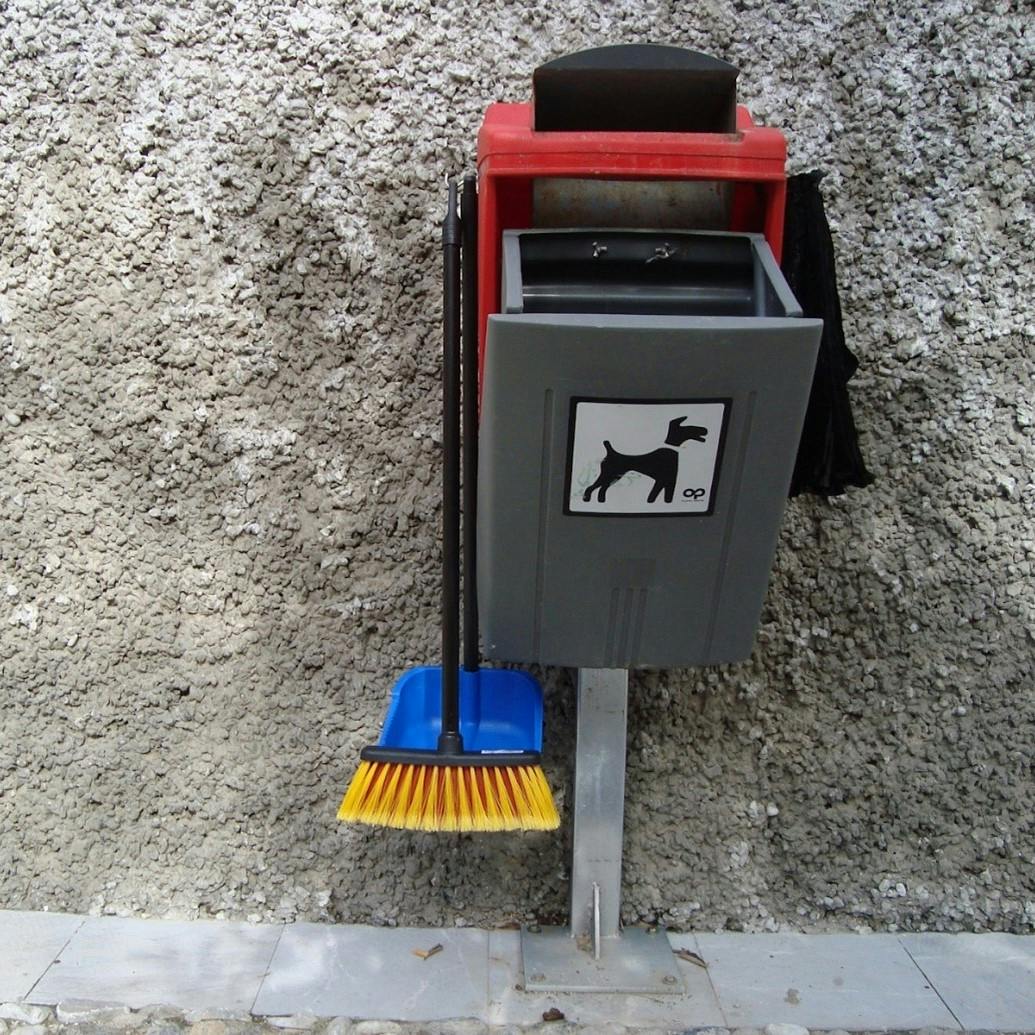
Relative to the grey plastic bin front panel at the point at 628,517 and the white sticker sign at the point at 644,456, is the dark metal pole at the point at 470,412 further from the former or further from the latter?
the white sticker sign at the point at 644,456

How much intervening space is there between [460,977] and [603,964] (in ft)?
0.98

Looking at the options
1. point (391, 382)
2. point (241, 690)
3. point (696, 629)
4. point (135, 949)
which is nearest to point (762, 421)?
point (696, 629)

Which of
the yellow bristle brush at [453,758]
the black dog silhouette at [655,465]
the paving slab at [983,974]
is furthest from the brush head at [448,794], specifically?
the paving slab at [983,974]

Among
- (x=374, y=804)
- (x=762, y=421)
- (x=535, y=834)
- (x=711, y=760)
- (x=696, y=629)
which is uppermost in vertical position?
(x=762, y=421)

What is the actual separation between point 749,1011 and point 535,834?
1.86 feet

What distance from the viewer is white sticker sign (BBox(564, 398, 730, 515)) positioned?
1.41 meters

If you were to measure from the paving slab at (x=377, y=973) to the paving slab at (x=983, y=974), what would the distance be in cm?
96

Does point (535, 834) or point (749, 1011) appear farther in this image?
point (535, 834)

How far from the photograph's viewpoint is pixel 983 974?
6.84 feet

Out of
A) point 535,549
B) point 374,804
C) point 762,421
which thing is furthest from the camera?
point 374,804

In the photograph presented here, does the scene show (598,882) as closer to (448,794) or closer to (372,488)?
(448,794)

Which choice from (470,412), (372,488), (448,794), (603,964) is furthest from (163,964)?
(470,412)

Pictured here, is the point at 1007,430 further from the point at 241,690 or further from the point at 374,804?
the point at 241,690

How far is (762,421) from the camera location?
4.70ft
